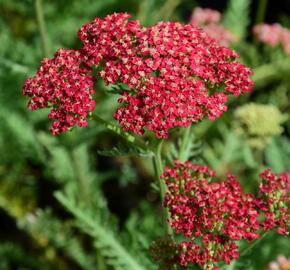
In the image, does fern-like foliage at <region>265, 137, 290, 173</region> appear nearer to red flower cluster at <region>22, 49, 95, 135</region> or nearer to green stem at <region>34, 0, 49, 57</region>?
green stem at <region>34, 0, 49, 57</region>

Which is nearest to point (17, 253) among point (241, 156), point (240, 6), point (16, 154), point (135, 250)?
point (16, 154)

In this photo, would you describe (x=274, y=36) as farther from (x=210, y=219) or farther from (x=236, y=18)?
(x=210, y=219)

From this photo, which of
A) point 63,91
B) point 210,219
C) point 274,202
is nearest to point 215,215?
point 210,219

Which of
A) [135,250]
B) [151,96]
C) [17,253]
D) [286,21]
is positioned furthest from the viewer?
[286,21]

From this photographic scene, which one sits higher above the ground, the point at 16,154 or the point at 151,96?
the point at 16,154

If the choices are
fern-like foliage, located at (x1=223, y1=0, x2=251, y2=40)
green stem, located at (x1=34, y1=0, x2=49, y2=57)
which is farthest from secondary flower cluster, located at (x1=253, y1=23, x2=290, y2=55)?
green stem, located at (x1=34, y1=0, x2=49, y2=57)

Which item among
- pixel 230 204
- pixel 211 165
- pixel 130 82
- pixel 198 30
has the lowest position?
pixel 230 204

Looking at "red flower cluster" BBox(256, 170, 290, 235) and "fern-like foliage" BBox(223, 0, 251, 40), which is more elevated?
"fern-like foliage" BBox(223, 0, 251, 40)

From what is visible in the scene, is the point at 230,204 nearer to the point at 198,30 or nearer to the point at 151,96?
the point at 151,96
